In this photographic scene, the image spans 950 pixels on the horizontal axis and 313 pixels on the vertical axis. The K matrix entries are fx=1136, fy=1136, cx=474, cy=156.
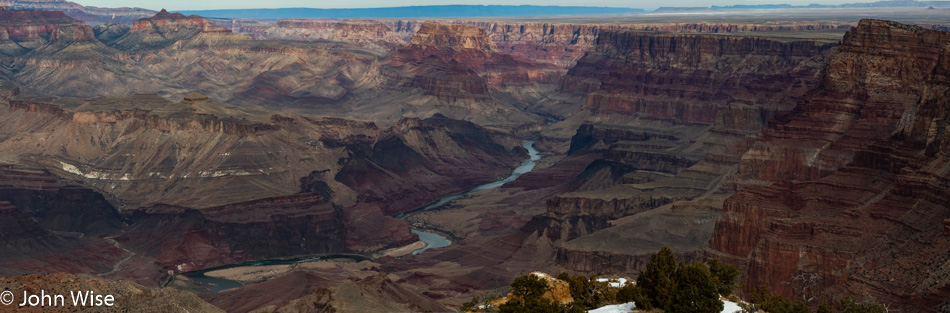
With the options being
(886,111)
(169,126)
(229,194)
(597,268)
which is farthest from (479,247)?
(169,126)

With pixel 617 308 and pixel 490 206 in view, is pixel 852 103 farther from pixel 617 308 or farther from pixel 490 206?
pixel 617 308

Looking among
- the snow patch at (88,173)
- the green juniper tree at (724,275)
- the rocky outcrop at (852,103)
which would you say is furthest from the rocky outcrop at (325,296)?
the snow patch at (88,173)

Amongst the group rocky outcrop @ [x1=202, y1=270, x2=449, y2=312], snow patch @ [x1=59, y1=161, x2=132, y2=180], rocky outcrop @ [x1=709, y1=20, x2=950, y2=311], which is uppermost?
rocky outcrop @ [x1=709, y1=20, x2=950, y2=311]

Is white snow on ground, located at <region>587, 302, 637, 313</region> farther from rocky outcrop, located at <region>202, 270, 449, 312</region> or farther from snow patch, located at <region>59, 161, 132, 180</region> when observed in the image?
snow patch, located at <region>59, 161, 132, 180</region>

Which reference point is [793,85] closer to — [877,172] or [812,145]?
[812,145]

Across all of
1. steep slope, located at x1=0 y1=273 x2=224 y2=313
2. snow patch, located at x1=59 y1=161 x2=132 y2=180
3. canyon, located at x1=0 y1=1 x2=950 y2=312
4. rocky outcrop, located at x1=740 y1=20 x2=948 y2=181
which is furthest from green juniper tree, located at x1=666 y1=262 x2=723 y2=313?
snow patch, located at x1=59 y1=161 x2=132 y2=180

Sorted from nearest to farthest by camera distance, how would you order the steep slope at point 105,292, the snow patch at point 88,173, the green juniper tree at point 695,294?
1. the green juniper tree at point 695,294
2. the steep slope at point 105,292
3. the snow patch at point 88,173

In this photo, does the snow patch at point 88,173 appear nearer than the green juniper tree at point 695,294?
No

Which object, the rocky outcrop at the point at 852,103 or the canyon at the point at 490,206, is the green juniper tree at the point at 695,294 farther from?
the rocky outcrop at the point at 852,103

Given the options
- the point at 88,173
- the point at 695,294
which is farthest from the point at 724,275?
the point at 88,173
